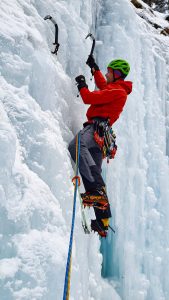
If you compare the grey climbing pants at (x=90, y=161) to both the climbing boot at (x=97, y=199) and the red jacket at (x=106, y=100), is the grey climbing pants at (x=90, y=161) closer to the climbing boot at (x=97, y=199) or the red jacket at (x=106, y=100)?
the climbing boot at (x=97, y=199)

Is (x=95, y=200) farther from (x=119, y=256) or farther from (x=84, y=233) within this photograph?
(x=119, y=256)

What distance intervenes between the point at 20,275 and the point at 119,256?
2.90 meters

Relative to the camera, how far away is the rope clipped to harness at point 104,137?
10.6ft

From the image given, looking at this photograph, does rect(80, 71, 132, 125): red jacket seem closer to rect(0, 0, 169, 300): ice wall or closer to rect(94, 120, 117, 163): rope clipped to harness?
rect(94, 120, 117, 163): rope clipped to harness

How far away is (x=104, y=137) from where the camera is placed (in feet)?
10.9

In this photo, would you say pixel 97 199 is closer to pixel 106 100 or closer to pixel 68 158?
pixel 68 158

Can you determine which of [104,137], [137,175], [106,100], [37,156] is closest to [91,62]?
[106,100]

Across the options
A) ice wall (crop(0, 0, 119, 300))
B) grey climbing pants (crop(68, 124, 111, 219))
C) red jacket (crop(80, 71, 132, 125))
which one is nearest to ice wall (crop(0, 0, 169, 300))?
ice wall (crop(0, 0, 119, 300))

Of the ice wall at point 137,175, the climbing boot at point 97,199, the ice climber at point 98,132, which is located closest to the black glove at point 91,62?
the ice climber at point 98,132

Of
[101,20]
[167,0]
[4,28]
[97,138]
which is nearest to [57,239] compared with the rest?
[97,138]

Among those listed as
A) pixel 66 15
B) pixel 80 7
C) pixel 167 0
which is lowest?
pixel 66 15

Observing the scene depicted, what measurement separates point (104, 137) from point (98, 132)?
4.3 inches

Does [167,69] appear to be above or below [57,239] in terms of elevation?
above

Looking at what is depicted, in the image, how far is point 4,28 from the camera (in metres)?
2.64
